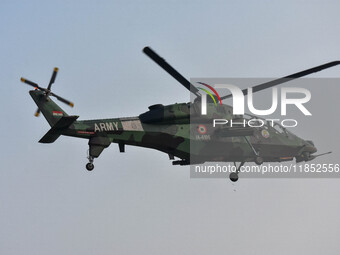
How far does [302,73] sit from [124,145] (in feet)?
34.5

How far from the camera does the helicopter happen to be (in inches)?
1036

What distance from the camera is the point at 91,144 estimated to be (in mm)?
26359

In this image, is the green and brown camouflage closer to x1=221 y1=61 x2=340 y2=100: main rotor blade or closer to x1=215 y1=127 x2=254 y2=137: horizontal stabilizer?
x1=215 y1=127 x2=254 y2=137: horizontal stabilizer

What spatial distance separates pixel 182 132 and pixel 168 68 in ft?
17.9

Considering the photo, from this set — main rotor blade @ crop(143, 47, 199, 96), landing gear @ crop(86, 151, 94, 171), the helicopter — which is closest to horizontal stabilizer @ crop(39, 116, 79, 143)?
the helicopter

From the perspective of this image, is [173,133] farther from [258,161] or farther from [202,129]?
[258,161]

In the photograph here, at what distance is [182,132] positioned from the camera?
93.1 ft

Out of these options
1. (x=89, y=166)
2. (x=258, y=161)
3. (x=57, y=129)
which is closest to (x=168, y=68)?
(x=57, y=129)

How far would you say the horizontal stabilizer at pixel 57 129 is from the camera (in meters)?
25.2

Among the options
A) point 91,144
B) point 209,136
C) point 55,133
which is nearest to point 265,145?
point 209,136

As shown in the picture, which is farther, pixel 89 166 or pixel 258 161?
pixel 258 161

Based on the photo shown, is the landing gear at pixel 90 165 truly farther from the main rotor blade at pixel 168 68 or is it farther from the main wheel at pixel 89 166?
the main rotor blade at pixel 168 68

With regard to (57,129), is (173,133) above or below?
above

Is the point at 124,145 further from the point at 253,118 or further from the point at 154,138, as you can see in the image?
the point at 253,118
